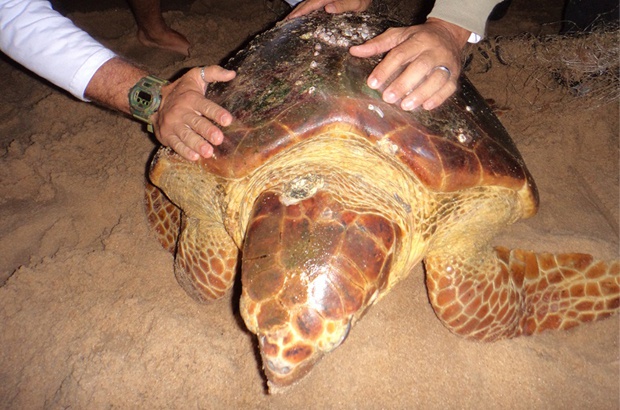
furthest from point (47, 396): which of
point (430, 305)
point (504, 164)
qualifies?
point (504, 164)

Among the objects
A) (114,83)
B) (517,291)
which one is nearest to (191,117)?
(114,83)

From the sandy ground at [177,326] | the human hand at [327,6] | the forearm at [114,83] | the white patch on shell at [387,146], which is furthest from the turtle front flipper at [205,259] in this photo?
the human hand at [327,6]

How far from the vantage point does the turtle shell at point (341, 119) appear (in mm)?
A: 1476

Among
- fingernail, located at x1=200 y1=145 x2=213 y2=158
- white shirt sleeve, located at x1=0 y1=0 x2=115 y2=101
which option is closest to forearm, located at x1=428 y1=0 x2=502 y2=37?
fingernail, located at x1=200 y1=145 x2=213 y2=158

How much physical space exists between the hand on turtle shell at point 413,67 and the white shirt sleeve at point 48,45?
49.0 inches

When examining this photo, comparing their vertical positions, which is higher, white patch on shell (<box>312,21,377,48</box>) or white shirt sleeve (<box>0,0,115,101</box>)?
white patch on shell (<box>312,21,377,48</box>)

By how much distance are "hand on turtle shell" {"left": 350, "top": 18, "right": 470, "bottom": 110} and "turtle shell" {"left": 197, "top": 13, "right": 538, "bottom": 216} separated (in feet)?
0.13

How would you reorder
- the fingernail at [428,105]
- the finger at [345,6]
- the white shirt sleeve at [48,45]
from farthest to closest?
the finger at [345,6] < the white shirt sleeve at [48,45] < the fingernail at [428,105]

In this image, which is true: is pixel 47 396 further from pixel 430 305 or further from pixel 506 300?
pixel 506 300

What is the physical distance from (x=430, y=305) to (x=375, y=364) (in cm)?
42

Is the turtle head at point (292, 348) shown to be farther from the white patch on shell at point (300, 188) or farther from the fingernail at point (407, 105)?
the fingernail at point (407, 105)

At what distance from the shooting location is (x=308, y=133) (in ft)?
4.81

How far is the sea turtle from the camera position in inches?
44.4

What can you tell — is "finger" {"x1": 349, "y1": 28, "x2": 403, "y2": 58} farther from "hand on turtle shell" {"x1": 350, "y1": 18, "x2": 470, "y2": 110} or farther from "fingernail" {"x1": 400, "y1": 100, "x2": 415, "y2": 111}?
"fingernail" {"x1": 400, "y1": 100, "x2": 415, "y2": 111}
